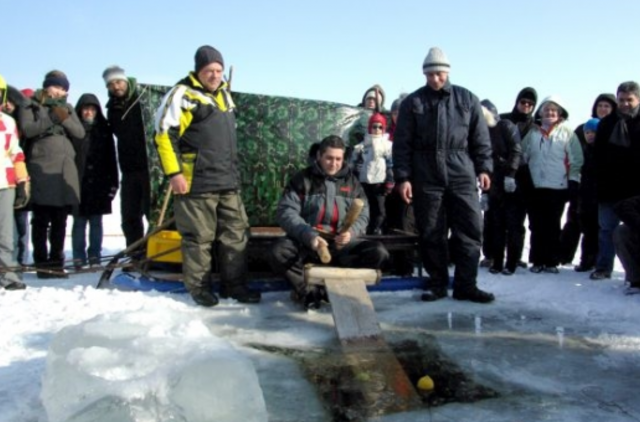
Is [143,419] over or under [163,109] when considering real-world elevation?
under

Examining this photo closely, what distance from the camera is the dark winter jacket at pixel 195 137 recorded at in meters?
4.42

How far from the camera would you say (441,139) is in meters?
4.80

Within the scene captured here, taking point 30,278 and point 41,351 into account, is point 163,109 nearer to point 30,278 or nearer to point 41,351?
point 41,351

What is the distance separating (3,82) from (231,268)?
251 centimetres

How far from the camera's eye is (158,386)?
220 cm

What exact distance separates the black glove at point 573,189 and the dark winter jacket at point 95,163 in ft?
15.8

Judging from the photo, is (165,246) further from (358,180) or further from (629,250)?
(629,250)

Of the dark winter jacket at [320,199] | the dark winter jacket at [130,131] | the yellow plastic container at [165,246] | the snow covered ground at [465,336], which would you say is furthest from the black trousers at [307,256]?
the dark winter jacket at [130,131]

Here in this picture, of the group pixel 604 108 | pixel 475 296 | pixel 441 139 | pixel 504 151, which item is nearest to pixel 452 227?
pixel 475 296

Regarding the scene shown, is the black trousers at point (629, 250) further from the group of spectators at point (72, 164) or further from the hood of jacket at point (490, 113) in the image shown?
the group of spectators at point (72, 164)

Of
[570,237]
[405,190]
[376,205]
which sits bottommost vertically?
[570,237]

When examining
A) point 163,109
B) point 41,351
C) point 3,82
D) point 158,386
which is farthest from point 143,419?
point 3,82

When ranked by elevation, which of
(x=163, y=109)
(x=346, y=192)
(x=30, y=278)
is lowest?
(x=30, y=278)

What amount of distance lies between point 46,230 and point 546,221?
16.4 ft
